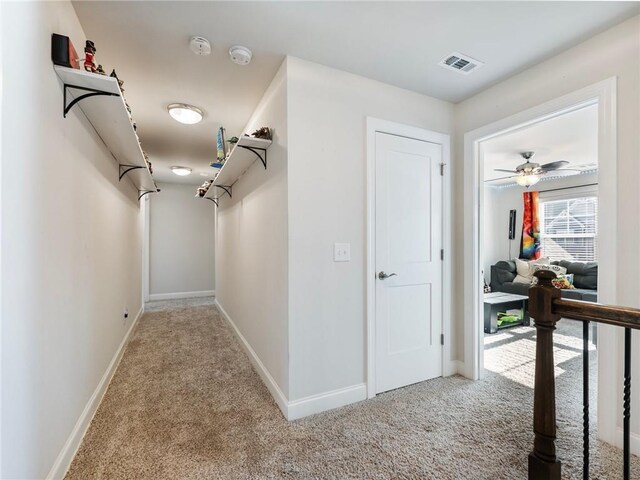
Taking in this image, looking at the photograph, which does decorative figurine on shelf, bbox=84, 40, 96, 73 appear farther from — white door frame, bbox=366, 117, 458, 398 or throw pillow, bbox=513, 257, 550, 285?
throw pillow, bbox=513, 257, 550, 285

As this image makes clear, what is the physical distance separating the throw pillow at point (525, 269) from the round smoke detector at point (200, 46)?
634 centimetres

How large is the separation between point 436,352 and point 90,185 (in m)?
3.04

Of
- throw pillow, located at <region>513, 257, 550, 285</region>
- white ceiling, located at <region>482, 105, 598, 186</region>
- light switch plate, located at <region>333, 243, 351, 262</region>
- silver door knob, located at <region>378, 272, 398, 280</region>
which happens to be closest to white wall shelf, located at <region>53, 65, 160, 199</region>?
light switch plate, located at <region>333, 243, 351, 262</region>

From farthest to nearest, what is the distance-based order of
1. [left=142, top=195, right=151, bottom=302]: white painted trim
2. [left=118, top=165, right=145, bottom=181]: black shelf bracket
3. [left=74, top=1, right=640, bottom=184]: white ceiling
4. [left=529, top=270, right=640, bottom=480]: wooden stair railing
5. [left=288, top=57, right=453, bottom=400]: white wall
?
1. [left=142, top=195, right=151, bottom=302]: white painted trim
2. [left=118, top=165, right=145, bottom=181]: black shelf bracket
3. [left=288, top=57, right=453, bottom=400]: white wall
4. [left=74, top=1, right=640, bottom=184]: white ceiling
5. [left=529, top=270, right=640, bottom=480]: wooden stair railing

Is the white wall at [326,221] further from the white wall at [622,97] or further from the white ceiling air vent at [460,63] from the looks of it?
the white wall at [622,97]

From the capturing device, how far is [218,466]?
154 cm

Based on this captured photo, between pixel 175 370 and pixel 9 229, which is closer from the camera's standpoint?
pixel 9 229

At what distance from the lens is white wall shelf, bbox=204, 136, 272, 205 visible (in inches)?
89.5

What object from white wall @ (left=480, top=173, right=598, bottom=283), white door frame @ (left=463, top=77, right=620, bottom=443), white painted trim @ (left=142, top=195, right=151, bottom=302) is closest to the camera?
white door frame @ (left=463, top=77, right=620, bottom=443)

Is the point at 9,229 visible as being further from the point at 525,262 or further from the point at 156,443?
the point at 525,262

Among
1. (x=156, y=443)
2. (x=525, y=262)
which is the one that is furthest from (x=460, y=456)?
(x=525, y=262)

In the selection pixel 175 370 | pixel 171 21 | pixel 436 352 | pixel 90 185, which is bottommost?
pixel 175 370

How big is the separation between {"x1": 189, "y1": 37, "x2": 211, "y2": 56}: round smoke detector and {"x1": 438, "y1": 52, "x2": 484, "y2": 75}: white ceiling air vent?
5.32 feet

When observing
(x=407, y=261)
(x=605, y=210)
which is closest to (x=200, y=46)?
(x=407, y=261)
